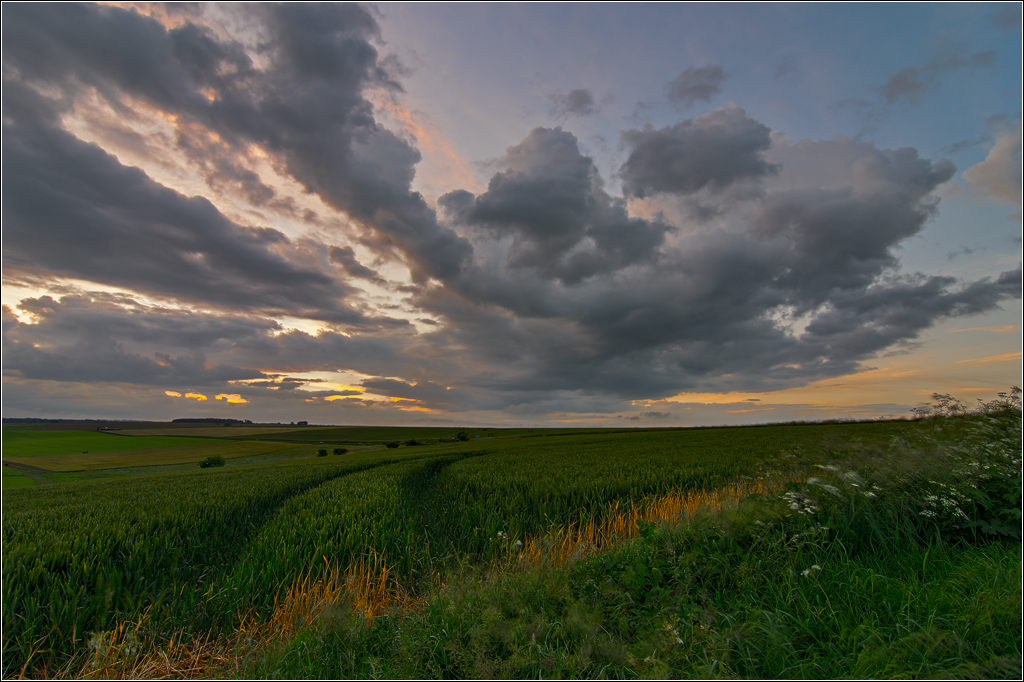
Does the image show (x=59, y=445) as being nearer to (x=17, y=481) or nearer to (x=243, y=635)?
(x=17, y=481)

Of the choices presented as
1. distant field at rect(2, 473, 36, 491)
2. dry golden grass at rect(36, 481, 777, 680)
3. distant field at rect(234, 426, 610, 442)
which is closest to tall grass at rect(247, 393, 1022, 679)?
dry golden grass at rect(36, 481, 777, 680)

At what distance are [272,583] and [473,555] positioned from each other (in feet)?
12.3

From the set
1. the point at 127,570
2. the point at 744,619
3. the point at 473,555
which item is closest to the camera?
the point at 744,619

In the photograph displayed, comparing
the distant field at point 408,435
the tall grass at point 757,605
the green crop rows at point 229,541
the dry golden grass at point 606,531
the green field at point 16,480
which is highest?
the tall grass at point 757,605

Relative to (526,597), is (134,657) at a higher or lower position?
lower

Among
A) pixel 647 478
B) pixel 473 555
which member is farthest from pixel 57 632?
pixel 647 478

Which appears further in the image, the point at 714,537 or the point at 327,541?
the point at 327,541

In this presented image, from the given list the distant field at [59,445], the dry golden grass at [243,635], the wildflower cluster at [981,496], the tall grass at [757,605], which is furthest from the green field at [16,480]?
the wildflower cluster at [981,496]

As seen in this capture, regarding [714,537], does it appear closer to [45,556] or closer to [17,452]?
[45,556]

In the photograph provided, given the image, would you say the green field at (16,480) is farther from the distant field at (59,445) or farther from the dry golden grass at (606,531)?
the dry golden grass at (606,531)

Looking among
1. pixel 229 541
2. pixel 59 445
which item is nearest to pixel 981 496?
pixel 229 541

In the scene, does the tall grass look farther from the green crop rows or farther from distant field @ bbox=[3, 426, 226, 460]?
distant field @ bbox=[3, 426, 226, 460]

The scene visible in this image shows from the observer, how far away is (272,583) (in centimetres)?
708

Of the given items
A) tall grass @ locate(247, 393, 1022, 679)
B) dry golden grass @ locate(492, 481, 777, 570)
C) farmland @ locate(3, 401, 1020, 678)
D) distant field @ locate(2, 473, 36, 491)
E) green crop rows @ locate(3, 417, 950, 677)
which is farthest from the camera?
distant field @ locate(2, 473, 36, 491)
